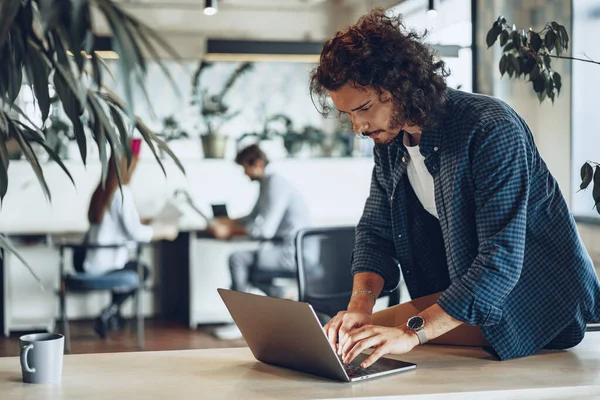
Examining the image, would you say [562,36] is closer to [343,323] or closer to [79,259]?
[343,323]

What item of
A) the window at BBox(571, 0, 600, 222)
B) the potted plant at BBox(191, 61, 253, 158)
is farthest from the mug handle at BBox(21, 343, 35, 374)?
the potted plant at BBox(191, 61, 253, 158)

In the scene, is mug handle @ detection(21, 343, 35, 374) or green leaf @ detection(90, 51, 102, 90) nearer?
green leaf @ detection(90, 51, 102, 90)

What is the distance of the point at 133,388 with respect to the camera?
4.58 feet

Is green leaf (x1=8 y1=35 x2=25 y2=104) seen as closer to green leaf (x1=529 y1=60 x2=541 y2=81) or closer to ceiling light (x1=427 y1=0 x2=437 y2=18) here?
green leaf (x1=529 y1=60 x2=541 y2=81)

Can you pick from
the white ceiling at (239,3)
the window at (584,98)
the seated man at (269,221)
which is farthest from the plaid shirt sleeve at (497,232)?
the white ceiling at (239,3)

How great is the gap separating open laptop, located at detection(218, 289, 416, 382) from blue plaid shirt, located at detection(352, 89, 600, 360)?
0.25 meters

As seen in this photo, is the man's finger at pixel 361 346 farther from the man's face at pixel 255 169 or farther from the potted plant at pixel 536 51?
the man's face at pixel 255 169

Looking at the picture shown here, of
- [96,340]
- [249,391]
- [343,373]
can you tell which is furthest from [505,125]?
[96,340]

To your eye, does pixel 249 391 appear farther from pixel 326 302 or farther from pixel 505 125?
pixel 326 302

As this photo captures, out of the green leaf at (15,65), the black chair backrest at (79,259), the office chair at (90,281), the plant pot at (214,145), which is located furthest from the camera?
the plant pot at (214,145)

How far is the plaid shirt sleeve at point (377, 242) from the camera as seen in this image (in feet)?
6.66

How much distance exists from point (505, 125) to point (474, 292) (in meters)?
0.36

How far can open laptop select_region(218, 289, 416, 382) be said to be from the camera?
1.42m

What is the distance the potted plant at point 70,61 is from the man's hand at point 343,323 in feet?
1.86
